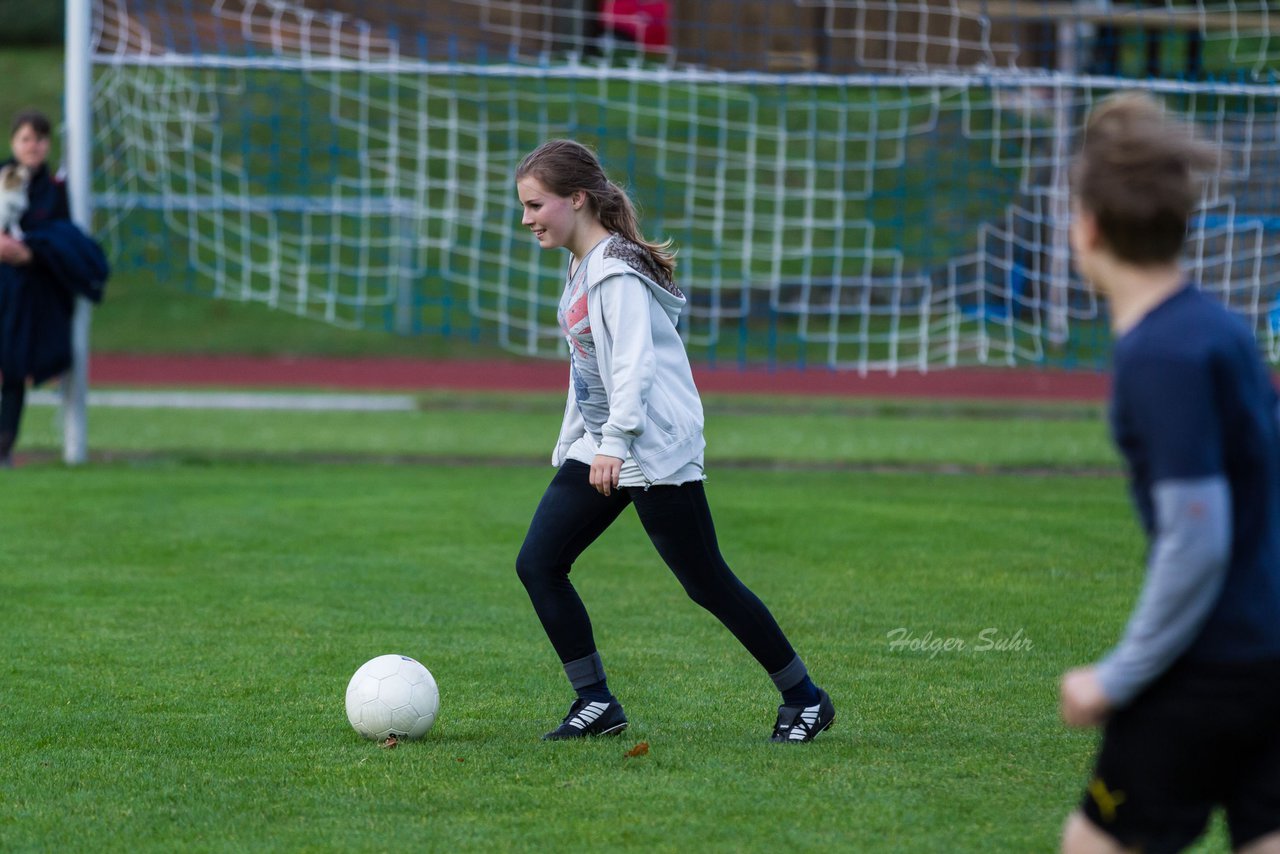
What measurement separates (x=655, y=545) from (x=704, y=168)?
1903 cm

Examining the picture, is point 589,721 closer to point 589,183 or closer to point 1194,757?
point 589,183

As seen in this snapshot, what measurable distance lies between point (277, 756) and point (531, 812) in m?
0.92

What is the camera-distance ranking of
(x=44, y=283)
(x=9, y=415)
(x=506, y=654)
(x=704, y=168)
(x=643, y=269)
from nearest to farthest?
1. (x=643, y=269)
2. (x=506, y=654)
3. (x=44, y=283)
4. (x=9, y=415)
5. (x=704, y=168)

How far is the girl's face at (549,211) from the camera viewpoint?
4574 millimetres

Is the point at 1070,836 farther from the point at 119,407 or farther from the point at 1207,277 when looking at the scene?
the point at 119,407

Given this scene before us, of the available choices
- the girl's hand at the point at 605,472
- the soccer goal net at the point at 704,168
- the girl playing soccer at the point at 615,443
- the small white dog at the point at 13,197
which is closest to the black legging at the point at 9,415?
the small white dog at the point at 13,197

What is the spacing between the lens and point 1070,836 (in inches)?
106

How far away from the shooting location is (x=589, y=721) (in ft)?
15.8

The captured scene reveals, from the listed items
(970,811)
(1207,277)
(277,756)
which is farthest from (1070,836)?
(1207,277)

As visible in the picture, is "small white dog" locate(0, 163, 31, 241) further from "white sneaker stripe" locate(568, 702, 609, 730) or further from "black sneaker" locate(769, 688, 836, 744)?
"black sneaker" locate(769, 688, 836, 744)

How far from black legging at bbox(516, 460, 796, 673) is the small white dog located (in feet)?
23.9

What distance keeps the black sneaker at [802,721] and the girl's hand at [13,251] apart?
7573 millimetres

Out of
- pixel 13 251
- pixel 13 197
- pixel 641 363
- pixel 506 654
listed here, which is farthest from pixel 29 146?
pixel 641 363

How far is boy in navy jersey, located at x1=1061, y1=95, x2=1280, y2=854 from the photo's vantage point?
245cm
